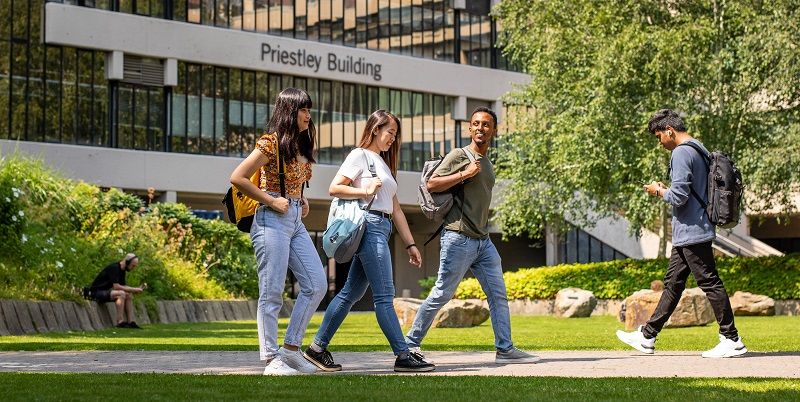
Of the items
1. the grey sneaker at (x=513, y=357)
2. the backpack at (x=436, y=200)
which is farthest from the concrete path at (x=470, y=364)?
the backpack at (x=436, y=200)

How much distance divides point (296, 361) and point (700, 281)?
12.6 feet

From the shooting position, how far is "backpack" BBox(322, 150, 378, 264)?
10.5m

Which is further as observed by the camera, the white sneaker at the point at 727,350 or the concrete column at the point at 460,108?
the concrete column at the point at 460,108

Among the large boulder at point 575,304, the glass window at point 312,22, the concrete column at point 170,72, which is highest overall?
the glass window at point 312,22

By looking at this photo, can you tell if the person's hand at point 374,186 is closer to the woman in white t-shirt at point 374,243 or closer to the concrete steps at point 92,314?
the woman in white t-shirt at point 374,243

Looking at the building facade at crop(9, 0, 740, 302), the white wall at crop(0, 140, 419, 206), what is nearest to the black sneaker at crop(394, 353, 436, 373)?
the building facade at crop(9, 0, 740, 302)

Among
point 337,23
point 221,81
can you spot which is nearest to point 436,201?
point 221,81

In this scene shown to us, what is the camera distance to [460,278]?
462 inches

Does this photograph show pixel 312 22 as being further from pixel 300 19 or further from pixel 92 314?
pixel 92 314

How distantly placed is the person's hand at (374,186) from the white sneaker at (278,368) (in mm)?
1344

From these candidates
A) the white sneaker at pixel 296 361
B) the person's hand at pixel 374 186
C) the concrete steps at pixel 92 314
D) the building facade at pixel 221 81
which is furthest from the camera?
the building facade at pixel 221 81

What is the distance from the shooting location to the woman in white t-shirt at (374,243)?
1064 centimetres

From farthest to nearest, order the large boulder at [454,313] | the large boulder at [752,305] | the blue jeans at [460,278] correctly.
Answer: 1. the large boulder at [752,305]
2. the large boulder at [454,313]
3. the blue jeans at [460,278]

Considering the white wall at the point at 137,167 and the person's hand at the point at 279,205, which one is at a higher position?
the white wall at the point at 137,167
